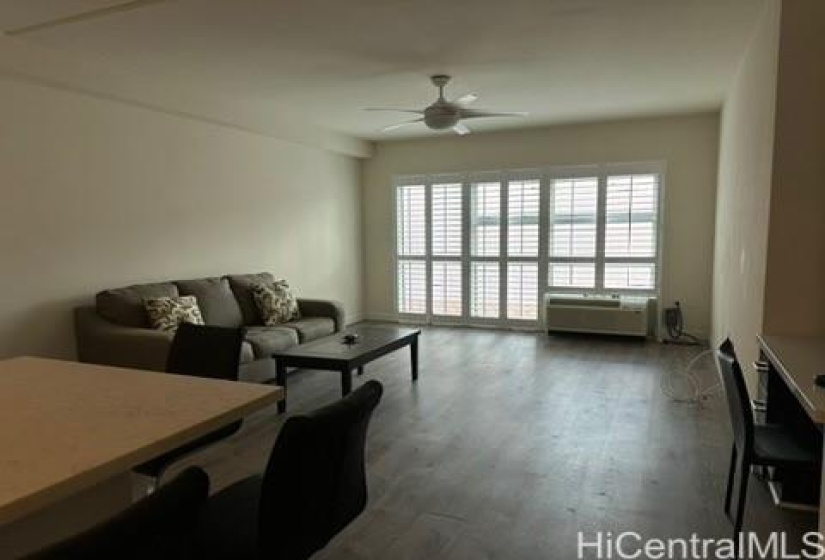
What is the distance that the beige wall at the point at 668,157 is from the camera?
6.02 meters

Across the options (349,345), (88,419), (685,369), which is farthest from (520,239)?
(88,419)

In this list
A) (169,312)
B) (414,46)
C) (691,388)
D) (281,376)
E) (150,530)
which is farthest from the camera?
(691,388)

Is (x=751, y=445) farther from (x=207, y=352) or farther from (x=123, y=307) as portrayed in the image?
(x=123, y=307)

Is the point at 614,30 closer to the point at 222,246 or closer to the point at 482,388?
the point at 482,388

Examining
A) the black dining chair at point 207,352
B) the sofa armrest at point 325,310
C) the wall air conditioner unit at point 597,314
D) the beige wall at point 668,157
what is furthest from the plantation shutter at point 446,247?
the black dining chair at point 207,352

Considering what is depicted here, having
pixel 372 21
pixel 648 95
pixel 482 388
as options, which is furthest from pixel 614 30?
pixel 482 388

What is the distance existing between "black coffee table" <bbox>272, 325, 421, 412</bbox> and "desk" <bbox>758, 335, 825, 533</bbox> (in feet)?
7.96

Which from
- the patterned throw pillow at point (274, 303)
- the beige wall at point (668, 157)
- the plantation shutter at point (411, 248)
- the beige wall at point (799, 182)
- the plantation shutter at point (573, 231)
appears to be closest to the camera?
A: the beige wall at point (799, 182)

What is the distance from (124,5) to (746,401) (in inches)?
139

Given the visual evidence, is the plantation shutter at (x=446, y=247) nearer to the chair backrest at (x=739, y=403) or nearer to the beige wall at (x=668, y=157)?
the beige wall at (x=668, y=157)

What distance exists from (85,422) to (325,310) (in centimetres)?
414

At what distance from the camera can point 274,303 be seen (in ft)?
16.9

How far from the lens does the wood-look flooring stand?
238 centimetres

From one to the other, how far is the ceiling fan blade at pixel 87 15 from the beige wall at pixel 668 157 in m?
4.57
